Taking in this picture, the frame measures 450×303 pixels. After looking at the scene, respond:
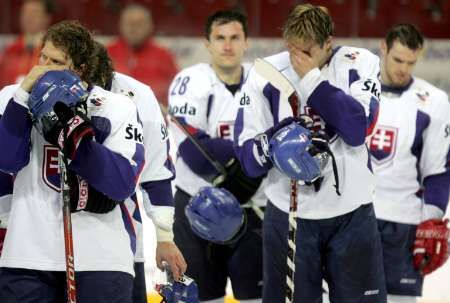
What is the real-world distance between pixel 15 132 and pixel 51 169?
0.48 feet

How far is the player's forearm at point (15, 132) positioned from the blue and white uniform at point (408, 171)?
74.0 inches

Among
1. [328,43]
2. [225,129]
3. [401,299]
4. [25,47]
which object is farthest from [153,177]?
[25,47]

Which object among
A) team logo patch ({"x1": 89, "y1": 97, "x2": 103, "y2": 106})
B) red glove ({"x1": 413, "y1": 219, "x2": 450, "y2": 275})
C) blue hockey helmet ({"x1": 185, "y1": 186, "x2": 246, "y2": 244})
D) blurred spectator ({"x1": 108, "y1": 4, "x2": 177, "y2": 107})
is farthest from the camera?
blurred spectator ({"x1": 108, "y1": 4, "x2": 177, "y2": 107})

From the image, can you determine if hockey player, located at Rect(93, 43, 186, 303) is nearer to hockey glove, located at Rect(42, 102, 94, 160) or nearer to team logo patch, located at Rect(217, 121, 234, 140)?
hockey glove, located at Rect(42, 102, 94, 160)

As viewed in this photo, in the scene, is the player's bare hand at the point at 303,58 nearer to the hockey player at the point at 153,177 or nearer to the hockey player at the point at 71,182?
the hockey player at the point at 153,177

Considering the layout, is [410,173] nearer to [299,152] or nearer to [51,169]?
[299,152]

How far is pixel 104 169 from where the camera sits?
2.71 meters

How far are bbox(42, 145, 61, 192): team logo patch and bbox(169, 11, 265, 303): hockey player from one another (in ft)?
4.22

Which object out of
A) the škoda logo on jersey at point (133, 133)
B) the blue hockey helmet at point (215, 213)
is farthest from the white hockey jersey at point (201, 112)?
the škoda logo on jersey at point (133, 133)

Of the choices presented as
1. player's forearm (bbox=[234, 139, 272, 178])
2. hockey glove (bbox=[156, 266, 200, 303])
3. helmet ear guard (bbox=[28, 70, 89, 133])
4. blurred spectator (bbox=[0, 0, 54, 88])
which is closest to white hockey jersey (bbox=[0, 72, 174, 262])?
hockey glove (bbox=[156, 266, 200, 303])

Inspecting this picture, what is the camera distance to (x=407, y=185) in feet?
13.9

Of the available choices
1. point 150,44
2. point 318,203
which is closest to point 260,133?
point 318,203

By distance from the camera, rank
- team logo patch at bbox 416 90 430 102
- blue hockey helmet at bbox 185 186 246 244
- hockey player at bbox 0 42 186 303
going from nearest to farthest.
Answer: hockey player at bbox 0 42 186 303 < blue hockey helmet at bbox 185 186 246 244 < team logo patch at bbox 416 90 430 102

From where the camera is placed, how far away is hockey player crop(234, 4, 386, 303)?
3266 mm
